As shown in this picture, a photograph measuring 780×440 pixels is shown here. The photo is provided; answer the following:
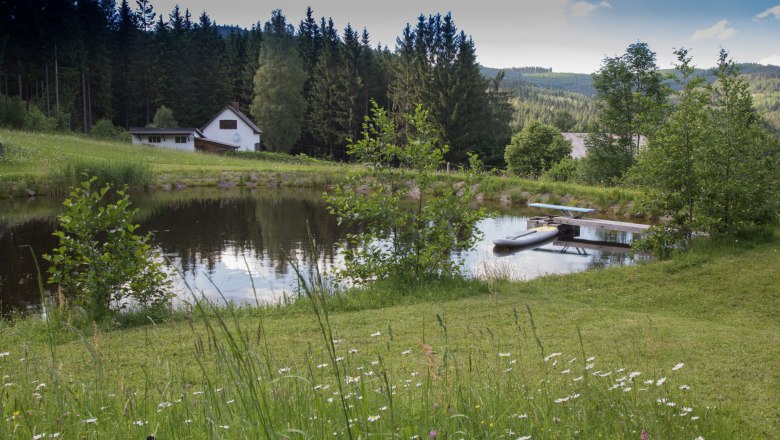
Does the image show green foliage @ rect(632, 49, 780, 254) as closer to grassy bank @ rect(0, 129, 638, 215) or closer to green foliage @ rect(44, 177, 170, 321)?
green foliage @ rect(44, 177, 170, 321)

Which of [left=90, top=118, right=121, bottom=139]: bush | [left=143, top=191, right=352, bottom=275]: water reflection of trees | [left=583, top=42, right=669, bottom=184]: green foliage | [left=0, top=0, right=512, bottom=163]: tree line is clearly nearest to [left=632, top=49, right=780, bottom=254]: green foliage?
[left=143, top=191, right=352, bottom=275]: water reflection of trees

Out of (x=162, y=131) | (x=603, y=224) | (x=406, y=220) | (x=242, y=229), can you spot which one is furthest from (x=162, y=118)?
(x=406, y=220)

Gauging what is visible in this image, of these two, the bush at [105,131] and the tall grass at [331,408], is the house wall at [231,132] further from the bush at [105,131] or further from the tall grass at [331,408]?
the tall grass at [331,408]

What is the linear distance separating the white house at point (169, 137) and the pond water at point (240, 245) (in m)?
29.9

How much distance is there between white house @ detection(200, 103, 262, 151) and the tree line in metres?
2.23

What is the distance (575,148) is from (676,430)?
6470 centimetres

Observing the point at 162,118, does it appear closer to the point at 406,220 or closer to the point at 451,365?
the point at 406,220

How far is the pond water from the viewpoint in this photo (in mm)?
13758

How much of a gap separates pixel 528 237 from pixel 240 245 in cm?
927

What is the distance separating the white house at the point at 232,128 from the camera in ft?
215

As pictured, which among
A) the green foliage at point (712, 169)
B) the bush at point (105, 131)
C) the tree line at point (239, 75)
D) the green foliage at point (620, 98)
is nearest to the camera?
the green foliage at point (712, 169)

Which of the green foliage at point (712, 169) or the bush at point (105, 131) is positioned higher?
the bush at point (105, 131)

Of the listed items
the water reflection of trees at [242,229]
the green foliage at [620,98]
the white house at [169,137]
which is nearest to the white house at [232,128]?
the white house at [169,137]

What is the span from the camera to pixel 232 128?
216 ft
